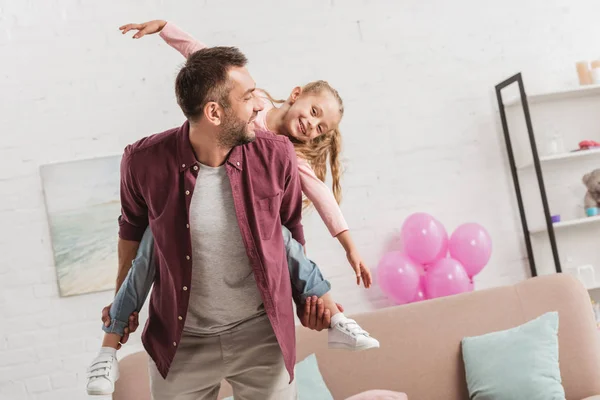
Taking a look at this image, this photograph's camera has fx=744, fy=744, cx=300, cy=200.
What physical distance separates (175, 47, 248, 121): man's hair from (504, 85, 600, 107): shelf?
8.12ft

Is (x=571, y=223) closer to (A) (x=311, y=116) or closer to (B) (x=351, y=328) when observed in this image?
(A) (x=311, y=116)

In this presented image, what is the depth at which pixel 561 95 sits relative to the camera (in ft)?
13.4

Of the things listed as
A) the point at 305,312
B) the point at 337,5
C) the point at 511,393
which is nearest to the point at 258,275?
the point at 305,312

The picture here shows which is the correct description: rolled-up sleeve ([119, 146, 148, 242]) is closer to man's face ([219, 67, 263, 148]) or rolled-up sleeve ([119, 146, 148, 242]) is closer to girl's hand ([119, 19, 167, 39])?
man's face ([219, 67, 263, 148])

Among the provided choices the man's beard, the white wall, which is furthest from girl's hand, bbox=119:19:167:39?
the white wall

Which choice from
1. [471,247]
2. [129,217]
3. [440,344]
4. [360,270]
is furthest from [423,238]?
[129,217]

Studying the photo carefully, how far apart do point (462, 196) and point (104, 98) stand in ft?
6.53

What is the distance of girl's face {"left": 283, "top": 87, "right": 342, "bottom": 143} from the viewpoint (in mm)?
2547

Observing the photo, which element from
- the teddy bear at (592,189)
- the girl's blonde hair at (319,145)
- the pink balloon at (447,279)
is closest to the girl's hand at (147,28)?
the girl's blonde hair at (319,145)

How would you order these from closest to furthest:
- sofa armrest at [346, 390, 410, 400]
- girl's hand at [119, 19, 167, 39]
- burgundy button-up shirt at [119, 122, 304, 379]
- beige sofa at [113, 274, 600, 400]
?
burgundy button-up shirt at [119, 122, 304, 379], girl's hand at [119, 19, 167, 39], sofa armrest at [346, 390, 410, 400], beige sofa at [113, 274, 600, 400]

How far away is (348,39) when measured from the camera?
404cm

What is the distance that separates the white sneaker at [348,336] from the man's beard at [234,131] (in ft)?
1.80

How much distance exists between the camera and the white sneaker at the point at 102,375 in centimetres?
187

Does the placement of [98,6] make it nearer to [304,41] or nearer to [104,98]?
[104,98]
